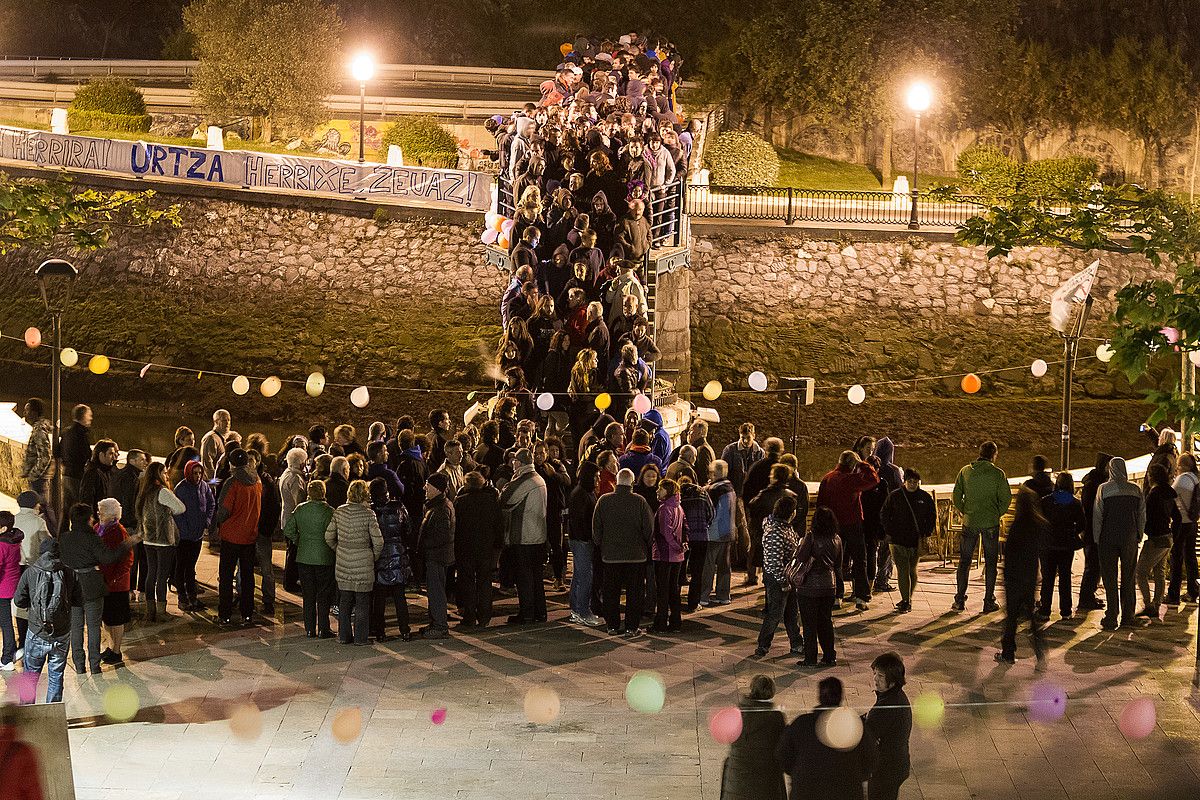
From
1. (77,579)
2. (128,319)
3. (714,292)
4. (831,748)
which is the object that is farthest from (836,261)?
(831,748)

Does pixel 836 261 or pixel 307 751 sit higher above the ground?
pixel 836 261

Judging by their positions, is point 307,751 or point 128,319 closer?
point 307,751

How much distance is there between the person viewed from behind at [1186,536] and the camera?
1473 cm

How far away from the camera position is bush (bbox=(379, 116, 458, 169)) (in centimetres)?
4053

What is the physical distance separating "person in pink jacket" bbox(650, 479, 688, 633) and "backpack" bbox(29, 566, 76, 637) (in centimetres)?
455

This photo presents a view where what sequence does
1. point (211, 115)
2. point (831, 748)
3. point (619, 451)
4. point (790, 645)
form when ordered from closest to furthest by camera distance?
1. point (831, 748)
2. point (790, 645)
3. point (619, 451)
4. point (211, 115)

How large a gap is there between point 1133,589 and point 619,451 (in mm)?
4574

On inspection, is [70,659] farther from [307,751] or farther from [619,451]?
[619,451]

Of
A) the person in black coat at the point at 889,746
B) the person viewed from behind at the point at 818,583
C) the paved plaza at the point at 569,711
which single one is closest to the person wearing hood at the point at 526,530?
the paved plaza at the point at 569,711

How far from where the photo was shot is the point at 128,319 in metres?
34.8

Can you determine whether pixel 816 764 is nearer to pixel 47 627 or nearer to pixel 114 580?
pixel 47 627

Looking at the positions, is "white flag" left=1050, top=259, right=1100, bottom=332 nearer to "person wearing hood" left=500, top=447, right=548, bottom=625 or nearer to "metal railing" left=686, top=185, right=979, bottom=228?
"person wearing hood" left=500, top=447, right=548, bottom=625

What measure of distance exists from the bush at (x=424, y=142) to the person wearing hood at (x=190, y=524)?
1024 inches

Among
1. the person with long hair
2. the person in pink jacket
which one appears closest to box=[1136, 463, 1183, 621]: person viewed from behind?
the person in pink jacket
